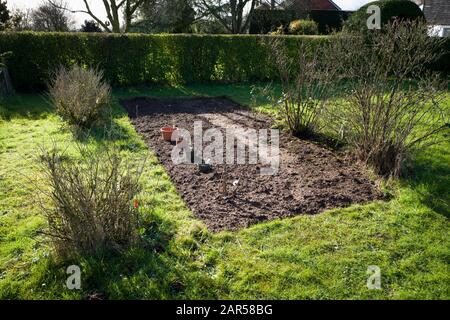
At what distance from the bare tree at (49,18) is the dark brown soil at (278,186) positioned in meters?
25.2

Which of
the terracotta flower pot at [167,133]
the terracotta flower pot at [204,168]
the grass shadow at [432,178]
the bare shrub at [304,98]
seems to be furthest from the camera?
the terracotta flower pot at [167,133]

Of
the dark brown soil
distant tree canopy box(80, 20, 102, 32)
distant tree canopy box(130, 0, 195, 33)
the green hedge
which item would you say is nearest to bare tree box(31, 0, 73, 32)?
distant tree canopy box(80, 20, 102, 32)

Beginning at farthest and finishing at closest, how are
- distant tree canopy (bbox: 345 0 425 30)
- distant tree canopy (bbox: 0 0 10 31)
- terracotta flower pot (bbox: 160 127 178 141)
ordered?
1. distant tree canopy (bbox: 0 0 10 31)
2. distant tree canopy (bbox: 345 0 425 30)
3. terracotta flower pot (bbox: 160 127 178 141)

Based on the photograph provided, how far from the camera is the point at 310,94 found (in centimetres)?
631

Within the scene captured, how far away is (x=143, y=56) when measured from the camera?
1165cm

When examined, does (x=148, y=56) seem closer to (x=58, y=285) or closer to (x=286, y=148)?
(x=286, y=148)

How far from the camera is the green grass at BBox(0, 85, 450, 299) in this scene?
9.57 feet

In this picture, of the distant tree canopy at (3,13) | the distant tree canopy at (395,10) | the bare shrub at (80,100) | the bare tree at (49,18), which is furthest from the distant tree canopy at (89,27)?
the bare shrub at (80,100)

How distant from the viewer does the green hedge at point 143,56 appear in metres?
10.4

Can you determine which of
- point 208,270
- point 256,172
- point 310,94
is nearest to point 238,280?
point 208,270

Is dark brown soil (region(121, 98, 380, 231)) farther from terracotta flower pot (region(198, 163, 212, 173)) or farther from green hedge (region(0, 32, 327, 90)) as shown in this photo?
green hedge (region(0, 32, 327, 90))

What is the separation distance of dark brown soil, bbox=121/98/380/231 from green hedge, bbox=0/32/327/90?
5.69m

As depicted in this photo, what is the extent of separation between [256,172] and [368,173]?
157 cm

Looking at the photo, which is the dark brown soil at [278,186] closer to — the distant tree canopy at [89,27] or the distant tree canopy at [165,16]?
the distant tree canopy at [165,16]
